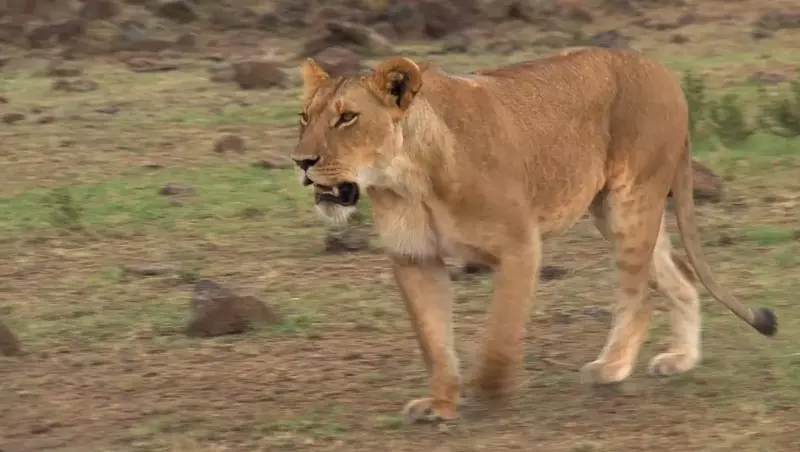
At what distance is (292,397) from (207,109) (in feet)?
21.2

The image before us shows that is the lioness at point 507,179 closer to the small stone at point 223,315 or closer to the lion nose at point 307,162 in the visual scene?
the lion nose at point 307,162

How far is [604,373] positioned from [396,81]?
1.15m

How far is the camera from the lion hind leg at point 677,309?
16.2 ft

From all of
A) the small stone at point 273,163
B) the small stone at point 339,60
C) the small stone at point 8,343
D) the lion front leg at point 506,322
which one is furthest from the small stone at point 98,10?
the lion front leg at point 506,322

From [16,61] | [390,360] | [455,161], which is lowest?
[16,61]

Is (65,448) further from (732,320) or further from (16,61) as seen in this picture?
(16,61)

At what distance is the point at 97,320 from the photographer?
18.9 ft

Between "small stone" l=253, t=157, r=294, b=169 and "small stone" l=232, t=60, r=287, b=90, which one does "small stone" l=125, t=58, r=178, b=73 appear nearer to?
"small stone" l=232, t=60, r=287, b=90

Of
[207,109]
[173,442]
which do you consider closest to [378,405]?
[173,442]

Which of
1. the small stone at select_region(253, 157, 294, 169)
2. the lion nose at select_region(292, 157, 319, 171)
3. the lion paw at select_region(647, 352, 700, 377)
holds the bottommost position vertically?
the small stone at select_region(253, 157, 294, 169)

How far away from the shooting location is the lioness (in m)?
4.18

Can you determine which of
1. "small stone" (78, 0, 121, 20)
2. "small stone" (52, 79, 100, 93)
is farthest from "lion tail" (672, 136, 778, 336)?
"small stone" (78, 0, 121, 20)

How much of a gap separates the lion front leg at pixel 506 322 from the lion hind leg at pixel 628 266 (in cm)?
55

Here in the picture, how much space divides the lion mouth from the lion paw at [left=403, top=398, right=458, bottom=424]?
1.98 feet
